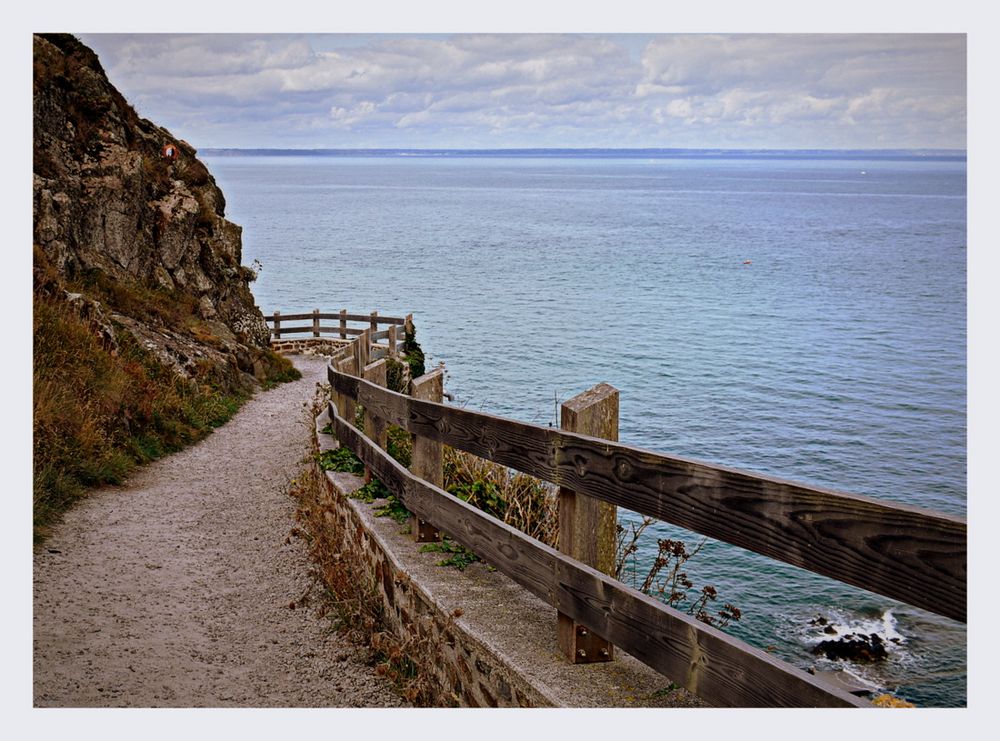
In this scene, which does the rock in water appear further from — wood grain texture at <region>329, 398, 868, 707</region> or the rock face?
the rock face

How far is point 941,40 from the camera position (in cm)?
870

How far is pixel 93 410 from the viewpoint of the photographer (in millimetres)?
10625

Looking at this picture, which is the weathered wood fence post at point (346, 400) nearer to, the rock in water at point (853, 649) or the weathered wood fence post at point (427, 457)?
the weathered wood fence post at point (427, 457)

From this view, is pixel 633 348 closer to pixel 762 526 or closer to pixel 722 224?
pixel 762 526

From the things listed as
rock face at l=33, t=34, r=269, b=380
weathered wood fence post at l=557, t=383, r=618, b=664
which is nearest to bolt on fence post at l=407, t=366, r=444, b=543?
weathered wood fence post at l=557, t=383, r=618, b=664

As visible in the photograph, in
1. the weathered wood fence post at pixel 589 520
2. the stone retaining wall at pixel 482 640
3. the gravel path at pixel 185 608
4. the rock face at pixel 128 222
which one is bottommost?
the gravel path at pixel 185 608

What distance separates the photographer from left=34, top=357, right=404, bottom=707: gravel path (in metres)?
5.18

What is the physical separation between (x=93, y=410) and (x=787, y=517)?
9.54m

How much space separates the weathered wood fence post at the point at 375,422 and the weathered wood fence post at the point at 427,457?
1191 mm

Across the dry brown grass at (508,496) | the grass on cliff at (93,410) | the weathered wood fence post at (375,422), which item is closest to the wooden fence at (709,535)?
the dry brown grass at (508,496)

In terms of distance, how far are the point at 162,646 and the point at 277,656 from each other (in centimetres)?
71

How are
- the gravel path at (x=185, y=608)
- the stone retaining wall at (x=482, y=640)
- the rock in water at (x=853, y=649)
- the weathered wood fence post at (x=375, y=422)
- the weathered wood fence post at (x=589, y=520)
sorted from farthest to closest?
the rock in water at (x=853, y=649) < the weathered wood fence post at (x=375, y=422) < the gravel path at (x=185, y=608) < the weathered wood fence post at (x=589, y=520) < the stone retaining wall at (x=482, y=640)

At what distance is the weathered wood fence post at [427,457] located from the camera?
5266 mm

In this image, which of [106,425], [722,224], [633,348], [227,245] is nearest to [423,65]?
[106,425]
